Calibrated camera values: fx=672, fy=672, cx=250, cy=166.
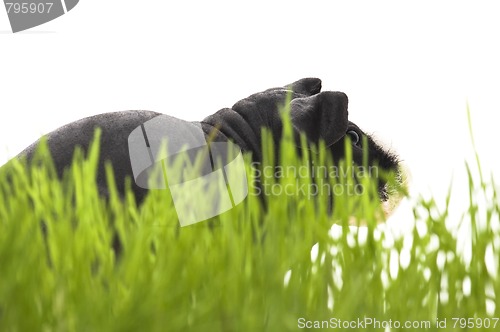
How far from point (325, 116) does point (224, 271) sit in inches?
30.9

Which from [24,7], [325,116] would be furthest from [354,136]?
[24,7]

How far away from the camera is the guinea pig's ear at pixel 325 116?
161 centimetres

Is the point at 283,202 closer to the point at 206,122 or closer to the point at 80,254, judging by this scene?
the point at 80,254

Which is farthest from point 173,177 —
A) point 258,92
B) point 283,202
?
point 258,92

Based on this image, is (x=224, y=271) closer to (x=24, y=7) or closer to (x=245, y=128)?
(x=245, y=128)

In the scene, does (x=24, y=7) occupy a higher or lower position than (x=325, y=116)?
higher

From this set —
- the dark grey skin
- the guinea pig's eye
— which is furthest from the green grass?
the guinea pig's eye

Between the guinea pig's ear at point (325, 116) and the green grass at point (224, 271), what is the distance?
39cm

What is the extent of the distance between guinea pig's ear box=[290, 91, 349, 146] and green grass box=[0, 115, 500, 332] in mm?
393

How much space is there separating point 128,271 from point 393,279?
50 centimetres

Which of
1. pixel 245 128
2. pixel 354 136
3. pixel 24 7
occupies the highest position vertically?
pixel 24 7

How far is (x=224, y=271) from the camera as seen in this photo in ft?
3.00

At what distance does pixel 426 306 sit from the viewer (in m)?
1.09

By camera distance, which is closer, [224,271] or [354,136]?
[224,271]
